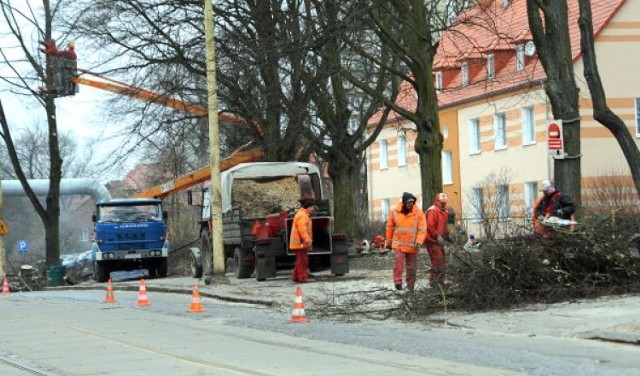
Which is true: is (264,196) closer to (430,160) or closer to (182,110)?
(430,160)

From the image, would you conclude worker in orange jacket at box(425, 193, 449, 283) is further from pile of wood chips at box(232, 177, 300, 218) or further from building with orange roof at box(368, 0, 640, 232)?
building with orange roof at box(368, 0, 640, 232)

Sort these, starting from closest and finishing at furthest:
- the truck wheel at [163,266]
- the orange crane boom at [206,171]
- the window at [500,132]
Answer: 1. the orange crane boom at [206,171]
2. the truck wheel at [163,266]
3. the window at [500,132]

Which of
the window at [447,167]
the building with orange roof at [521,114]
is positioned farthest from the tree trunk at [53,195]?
Answer: the window at [447,167]

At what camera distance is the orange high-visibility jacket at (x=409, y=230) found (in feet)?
53.9

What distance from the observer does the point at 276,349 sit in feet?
37.6

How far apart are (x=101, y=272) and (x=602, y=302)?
23.3 meters

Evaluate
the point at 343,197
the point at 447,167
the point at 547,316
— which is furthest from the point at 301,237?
the point at 447,167

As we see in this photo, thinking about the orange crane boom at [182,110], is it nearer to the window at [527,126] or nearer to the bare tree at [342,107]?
the bare tree at [342,107]

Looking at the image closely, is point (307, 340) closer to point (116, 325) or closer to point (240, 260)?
point (116, 325)

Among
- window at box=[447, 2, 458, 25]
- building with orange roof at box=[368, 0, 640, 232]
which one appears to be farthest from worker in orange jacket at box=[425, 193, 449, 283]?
building with orange roof at box=[368, 0, 640, 232]

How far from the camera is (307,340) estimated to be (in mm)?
12375

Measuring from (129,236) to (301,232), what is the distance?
14818mm

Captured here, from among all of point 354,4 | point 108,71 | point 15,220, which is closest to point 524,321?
point 354,4

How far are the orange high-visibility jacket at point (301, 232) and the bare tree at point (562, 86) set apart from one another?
5.55 meters
